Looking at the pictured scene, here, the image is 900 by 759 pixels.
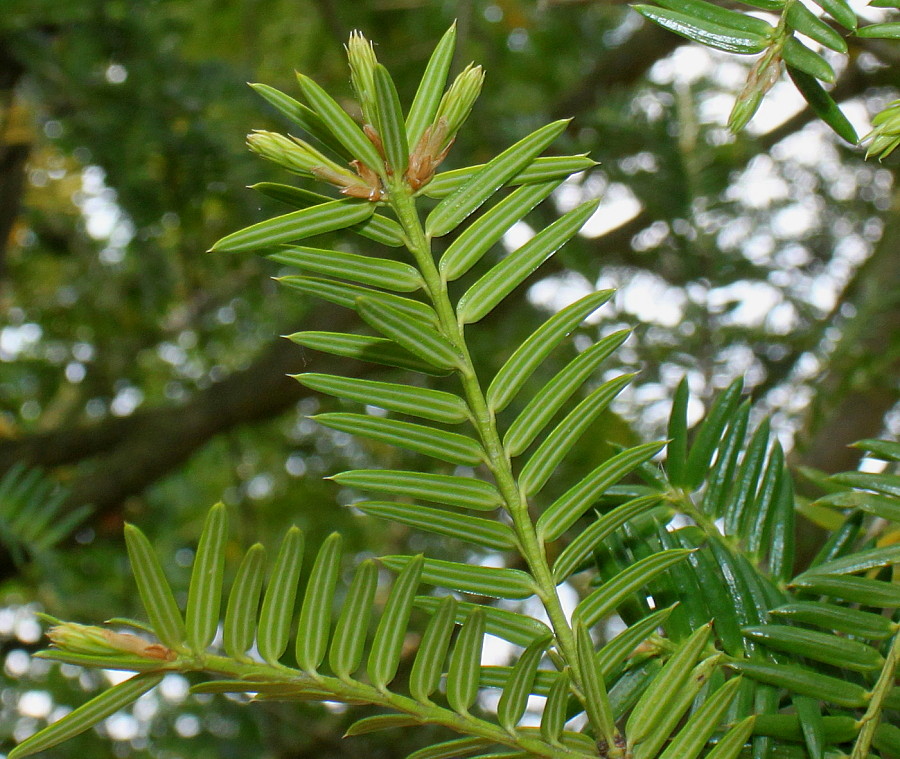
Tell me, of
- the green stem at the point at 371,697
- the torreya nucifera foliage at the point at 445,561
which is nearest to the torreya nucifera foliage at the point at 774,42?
the torreya nucifera foliage at the point at 445,561

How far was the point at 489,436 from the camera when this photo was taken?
0.21 metres

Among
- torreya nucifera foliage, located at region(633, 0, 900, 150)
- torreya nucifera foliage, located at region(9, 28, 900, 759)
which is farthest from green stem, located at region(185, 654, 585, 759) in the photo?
torreya nucifera foliage, located at region(633, 0, 900, 150)

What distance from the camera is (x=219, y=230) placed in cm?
106

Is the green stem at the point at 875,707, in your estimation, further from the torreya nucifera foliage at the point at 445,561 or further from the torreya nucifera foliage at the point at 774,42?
the torreya nucifera foliage at the point at 774,42

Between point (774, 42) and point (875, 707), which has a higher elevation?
point (774, 42)

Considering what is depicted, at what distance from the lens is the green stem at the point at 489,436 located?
20 centimetres

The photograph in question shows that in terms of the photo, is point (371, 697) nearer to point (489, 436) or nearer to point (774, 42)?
point (489, 436)

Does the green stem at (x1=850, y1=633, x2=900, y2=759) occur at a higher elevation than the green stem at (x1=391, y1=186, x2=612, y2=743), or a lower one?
lower

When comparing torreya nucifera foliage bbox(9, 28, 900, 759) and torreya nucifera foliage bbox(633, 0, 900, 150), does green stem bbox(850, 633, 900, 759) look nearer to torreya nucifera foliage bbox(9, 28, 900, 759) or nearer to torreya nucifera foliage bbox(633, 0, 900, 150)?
torreya nucifera foliage bbox(9, 28, 900, 759)

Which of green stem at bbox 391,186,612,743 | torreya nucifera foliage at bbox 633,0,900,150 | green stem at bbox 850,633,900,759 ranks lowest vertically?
green stem at bbox 850,633,900,759

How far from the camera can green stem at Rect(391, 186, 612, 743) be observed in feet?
0.67

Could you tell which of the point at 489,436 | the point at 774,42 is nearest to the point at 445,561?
the point at 489,436

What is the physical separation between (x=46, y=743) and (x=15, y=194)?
0.81 m

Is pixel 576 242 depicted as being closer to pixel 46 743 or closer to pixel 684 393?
pixel 684 393
